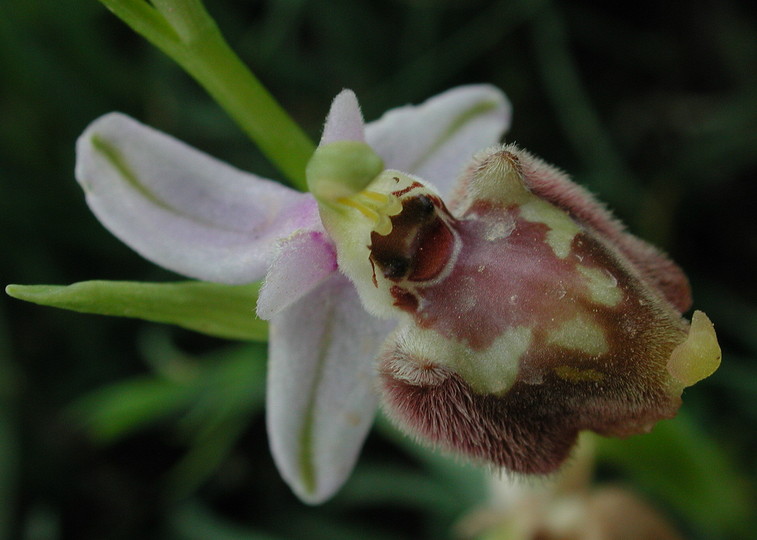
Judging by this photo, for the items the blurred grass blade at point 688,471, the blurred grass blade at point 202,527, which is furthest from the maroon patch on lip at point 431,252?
the blurred grass blade at point 202,527

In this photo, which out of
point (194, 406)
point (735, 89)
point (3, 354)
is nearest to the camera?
point (194, 406)

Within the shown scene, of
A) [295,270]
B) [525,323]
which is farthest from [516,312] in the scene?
[295,270]

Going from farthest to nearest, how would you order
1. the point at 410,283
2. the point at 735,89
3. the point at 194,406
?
the point at 735,89 → the point at 194,406 → the point at 410,283

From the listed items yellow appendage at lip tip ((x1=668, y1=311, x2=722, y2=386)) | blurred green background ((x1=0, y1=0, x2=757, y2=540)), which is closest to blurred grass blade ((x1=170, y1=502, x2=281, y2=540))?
blurred green background ((x1=0, y1=0, x2=757, y2=540))

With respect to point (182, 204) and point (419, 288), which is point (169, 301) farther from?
point (419, 288)

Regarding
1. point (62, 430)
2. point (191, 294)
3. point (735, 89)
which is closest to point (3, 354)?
point (62, 430)

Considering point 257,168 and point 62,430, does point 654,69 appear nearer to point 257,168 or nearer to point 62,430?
point 257,168
